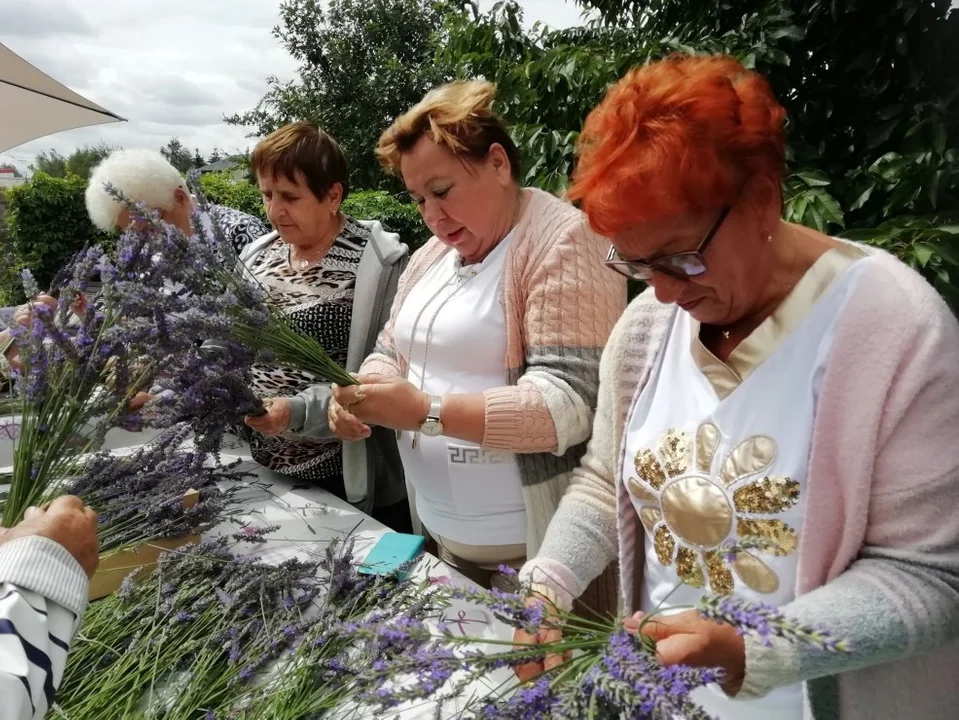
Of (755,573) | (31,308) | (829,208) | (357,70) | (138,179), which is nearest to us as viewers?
(755,573)

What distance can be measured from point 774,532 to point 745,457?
112 millimetres

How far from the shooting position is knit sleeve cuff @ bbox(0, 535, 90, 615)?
932mm

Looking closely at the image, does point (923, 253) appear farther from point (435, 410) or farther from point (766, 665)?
point (435, 410)

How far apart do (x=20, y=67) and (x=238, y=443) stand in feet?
10.4

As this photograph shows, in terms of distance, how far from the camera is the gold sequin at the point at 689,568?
1.02m

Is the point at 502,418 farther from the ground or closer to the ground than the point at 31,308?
closer to the ground

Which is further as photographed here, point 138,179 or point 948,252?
point 138,179

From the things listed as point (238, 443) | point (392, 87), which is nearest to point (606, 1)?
point (238, 443)

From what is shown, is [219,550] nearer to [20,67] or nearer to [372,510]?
[372,510]

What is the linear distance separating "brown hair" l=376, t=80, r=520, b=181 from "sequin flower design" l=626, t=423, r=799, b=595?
85 centimetres

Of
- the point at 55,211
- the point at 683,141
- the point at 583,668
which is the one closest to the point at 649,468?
the point at 583,668

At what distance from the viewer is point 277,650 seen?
1.24 metres

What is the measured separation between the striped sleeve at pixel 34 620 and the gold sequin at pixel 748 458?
986 mm

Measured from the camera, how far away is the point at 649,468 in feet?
3.57
